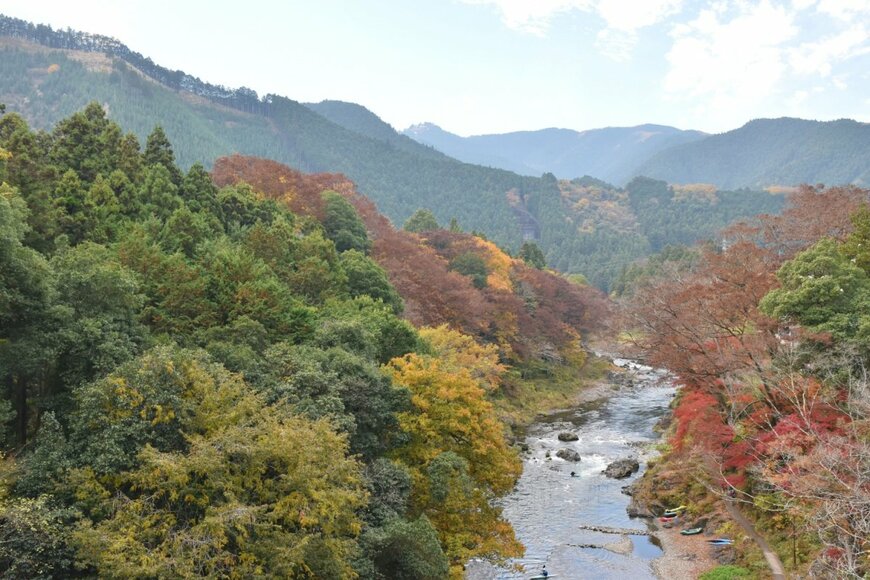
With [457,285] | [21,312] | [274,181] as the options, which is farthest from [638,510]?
[274,181]

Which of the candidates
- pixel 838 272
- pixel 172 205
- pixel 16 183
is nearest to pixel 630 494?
pixel 838 272

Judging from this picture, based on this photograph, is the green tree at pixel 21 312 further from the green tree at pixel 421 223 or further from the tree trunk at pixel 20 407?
the green tree at pixel 421 223

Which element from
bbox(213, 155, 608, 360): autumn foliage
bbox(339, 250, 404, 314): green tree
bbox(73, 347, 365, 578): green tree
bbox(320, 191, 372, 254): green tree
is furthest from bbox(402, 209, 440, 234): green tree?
bbox(73, 347, 365, 578): green tree

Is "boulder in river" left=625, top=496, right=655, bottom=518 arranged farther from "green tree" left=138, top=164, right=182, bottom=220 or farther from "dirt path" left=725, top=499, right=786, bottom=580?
"green tree" left=138, top=164, right=182, bottom=220

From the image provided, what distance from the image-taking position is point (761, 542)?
89.6 ft

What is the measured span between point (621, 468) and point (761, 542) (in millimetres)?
13804

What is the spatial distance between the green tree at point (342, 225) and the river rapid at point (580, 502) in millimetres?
22164

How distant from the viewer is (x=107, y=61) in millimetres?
176875

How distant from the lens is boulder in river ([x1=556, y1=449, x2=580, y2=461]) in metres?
43.8

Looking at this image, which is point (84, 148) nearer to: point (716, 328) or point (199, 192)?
point (199, 192)

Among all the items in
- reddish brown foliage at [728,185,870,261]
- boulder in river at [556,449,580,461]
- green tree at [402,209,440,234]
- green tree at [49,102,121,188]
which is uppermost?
reddish brown foliage at [728,185,870,261]

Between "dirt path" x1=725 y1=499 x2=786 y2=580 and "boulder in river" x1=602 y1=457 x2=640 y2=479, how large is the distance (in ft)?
31.8

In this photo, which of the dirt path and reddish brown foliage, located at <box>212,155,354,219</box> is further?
reddish brown foliage, located at <box>212,155,354,219</box>

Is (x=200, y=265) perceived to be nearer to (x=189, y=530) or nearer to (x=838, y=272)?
(x=189, y=530)
